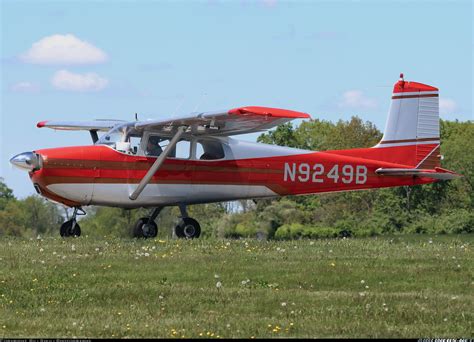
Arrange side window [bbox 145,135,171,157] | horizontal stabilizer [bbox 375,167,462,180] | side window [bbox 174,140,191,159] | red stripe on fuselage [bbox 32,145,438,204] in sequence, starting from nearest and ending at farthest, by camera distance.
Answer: red stripe on fuselage [bbox 32,145,438,204] → side window [bbox 145,135,171,157] → side window [bbox 174,140,191,159] → horizontal stabilizer [bbox 375,167,462,180]

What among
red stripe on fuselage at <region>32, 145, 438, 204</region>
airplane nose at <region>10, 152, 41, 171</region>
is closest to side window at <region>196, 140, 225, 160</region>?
red stripe on fuselage at <region>32, 145, 438, 204</region>

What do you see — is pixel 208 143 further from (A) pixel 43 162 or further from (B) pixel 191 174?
(A) pixel 43 162

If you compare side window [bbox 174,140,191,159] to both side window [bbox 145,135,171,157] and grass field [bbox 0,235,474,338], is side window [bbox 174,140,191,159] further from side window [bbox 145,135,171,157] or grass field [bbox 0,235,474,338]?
grass field [bbox 0,235,474,338]

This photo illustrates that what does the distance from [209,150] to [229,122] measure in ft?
4.09

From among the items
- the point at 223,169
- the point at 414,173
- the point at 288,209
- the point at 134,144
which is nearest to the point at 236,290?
the point at 134,144

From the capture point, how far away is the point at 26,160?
2169cm

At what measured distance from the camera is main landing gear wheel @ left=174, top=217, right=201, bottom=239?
23.5 meters

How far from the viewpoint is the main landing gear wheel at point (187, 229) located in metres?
23.5

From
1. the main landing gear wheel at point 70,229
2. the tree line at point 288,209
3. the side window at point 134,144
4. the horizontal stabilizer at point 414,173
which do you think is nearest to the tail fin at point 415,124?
the horizontal stabilizer at point 414,173

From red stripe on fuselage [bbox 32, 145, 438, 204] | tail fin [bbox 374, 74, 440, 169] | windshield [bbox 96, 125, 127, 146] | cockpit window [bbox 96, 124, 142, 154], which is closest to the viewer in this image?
red stripe on fuselage [bbox 32, 145, 438, 204]

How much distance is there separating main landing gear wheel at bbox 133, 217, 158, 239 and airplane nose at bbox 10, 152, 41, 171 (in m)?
3.08

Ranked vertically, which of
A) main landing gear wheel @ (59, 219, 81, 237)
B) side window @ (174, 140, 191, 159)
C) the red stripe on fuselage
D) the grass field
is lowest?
the grass field

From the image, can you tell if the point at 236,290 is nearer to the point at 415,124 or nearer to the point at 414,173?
the point at 414,173

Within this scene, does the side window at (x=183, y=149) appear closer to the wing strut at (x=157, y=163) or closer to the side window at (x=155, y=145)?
the side window at (x=155, y=145)
